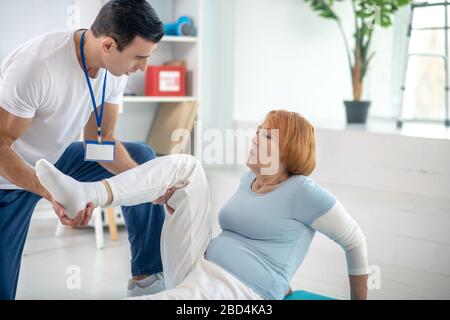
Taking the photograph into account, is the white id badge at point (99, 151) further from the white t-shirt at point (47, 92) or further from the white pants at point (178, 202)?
the white pants at point (178, 202)

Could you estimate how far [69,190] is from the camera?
1.61m

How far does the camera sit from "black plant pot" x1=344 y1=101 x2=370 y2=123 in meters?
3.77

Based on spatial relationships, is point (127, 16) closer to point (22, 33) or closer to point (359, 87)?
point (22, 33)

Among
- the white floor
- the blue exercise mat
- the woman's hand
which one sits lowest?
the white floor

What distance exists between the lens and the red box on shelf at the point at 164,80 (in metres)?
3.46

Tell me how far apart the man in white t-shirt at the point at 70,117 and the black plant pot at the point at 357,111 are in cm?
192

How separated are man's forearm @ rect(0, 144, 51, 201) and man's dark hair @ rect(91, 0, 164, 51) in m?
0.41

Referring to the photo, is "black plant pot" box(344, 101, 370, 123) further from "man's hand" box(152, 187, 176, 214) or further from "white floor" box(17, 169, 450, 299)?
"man's hand" box(152, 187, 176, 214)

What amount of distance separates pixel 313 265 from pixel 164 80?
4.20 ft

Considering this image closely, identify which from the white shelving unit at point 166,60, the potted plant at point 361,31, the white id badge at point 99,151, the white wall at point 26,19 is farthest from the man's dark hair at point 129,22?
the potted plant at point 361,31

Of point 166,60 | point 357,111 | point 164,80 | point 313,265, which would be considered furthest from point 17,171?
point 357,111

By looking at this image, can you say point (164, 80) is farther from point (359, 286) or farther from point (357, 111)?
point (359, 286)

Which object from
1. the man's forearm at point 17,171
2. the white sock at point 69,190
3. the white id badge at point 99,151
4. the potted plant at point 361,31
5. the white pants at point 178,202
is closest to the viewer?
the white sock at point 69,190

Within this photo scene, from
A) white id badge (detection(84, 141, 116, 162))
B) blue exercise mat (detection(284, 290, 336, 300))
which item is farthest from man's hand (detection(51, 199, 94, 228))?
blue exercise mat (detection(284, 290, 336, 300))
